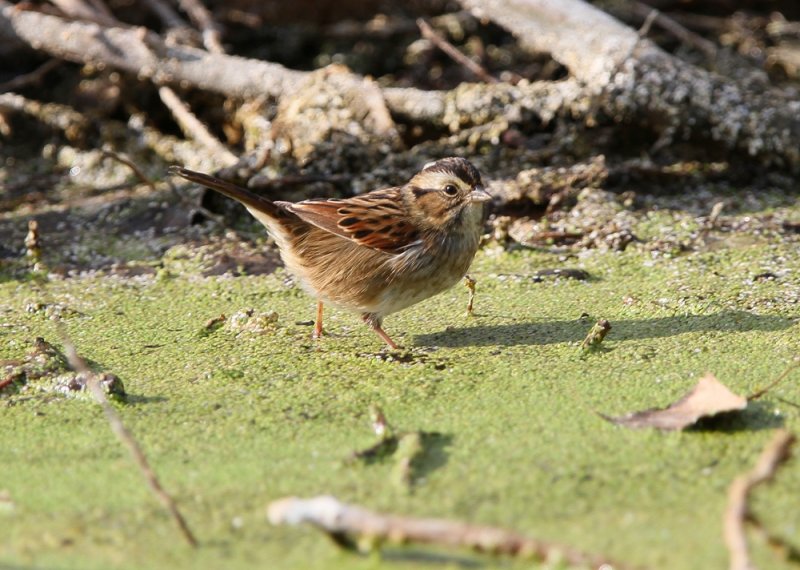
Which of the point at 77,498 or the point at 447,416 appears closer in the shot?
the point at 77,498

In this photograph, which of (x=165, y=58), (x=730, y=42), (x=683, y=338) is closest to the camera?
(x=683, y=338)

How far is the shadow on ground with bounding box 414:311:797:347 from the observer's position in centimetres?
382

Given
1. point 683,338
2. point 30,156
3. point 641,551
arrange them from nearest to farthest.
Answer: point 641,551 < point 683,338 < point 30,156

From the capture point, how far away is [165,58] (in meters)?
6.07

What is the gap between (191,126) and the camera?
6066mm

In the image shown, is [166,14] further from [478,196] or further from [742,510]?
[742,510]

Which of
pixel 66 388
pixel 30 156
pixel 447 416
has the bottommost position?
pixel 30 156

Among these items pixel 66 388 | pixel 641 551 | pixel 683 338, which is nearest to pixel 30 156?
pixel 66 388

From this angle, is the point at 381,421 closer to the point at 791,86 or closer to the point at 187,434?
the point at 187,434

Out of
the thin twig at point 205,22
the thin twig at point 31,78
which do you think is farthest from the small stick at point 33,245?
the thin twig at point 205,22

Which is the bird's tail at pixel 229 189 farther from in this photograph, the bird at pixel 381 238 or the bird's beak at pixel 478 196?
the bird's beak at pixel 478 196

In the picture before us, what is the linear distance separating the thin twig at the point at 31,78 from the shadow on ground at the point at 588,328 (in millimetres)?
3501

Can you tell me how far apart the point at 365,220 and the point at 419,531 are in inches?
79.3

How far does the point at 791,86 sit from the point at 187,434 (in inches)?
181
